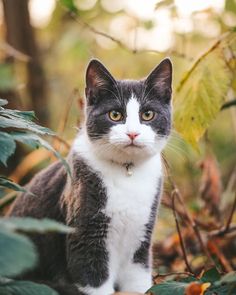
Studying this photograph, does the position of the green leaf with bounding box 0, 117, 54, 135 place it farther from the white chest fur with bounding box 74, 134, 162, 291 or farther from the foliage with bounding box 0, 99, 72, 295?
the white chest fur with bounding box 74, 134, 162, 291

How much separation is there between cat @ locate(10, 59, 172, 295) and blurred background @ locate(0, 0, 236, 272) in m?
0.21

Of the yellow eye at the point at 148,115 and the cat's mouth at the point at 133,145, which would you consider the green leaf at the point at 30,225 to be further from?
the yellow eye at the point at 148,115

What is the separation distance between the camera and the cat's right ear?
2.37m

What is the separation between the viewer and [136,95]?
2.39m

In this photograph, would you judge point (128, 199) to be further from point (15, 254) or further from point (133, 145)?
point (15, 254)

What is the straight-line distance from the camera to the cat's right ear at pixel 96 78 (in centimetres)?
237

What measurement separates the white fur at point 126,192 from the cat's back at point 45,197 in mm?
175

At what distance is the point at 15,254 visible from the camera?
1.15m

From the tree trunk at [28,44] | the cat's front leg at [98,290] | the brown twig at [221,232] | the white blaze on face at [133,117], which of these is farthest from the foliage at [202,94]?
the tree trunk at [28,44]

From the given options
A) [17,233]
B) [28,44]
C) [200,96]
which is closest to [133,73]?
[28,44]

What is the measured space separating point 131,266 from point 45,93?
320 centimetres

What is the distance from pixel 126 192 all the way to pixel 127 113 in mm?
338

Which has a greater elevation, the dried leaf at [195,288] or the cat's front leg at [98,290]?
the dried leaf at [195,288]

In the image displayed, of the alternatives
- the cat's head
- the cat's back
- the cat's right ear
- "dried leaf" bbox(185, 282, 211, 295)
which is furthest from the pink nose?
"dried leaf" bbox(185, 282, 211, 295)
